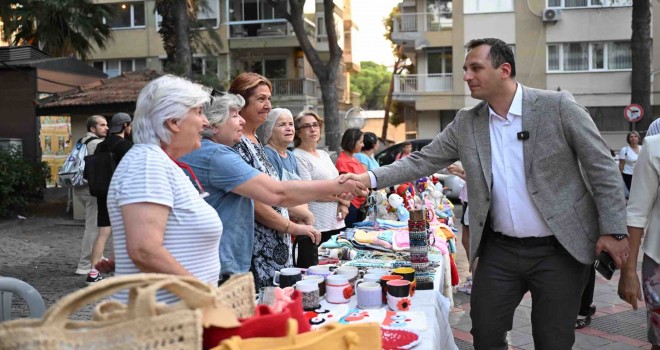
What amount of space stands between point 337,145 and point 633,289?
1704cm

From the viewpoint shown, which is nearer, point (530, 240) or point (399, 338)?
point (399, 338)

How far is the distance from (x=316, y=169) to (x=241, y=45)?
88.5 feet

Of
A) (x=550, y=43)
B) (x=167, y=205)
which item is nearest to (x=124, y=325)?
(x=167, y=205)

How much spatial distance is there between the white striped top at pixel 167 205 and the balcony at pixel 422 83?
29.1 metres

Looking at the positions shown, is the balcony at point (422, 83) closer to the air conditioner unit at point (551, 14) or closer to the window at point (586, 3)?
the air conditioner unit at point (551, 14)

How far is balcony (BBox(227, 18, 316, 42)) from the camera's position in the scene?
31.3m

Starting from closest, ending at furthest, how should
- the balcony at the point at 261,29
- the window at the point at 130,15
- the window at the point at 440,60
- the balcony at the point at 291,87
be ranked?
the window at the point at 440,60 < the balcony at the point at 261,29 < the balcony at the point at 291,87 < the window at the point at 130,15

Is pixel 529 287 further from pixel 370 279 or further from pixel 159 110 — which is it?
pixel 159 110

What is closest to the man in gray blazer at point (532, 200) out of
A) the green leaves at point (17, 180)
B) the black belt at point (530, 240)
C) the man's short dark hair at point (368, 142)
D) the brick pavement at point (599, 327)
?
the black belt at point (530, 240)

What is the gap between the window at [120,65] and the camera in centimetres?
3309

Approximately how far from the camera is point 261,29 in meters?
31.8

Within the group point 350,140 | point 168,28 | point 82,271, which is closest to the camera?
point 82,271

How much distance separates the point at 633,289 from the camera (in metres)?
3.16

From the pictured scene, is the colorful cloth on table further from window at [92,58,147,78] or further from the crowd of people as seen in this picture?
window at [92,58,147,78]
